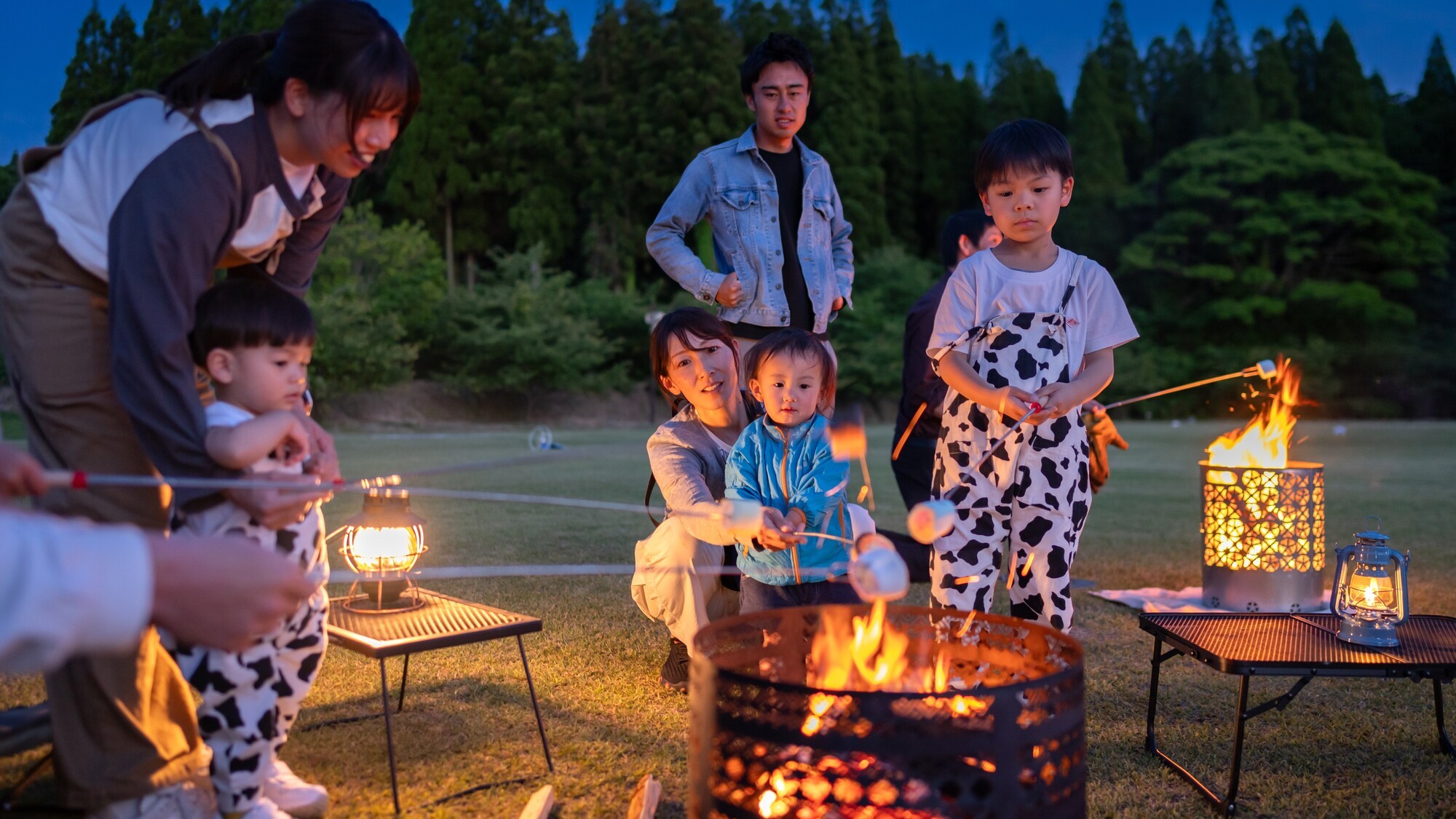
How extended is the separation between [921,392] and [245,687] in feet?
9.89

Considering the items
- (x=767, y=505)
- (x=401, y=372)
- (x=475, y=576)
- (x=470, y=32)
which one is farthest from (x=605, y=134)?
(x=767, y=505)

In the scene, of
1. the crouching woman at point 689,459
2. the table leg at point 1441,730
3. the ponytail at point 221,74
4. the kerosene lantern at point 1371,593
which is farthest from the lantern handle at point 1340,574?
the ponytail at point 221,74

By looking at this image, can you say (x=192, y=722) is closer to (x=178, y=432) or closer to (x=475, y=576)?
(x=178, y=432)

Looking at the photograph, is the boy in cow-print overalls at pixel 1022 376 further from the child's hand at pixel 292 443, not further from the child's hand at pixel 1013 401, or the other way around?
the child's hand at pixel 292 443

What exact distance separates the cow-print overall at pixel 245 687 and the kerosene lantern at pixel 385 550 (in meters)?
0.69

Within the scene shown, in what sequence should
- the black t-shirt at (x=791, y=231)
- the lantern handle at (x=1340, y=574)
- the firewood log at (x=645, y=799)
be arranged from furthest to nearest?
the black t-shirt at (x=791, y=231)
the lantern handle at (x=1340, y=574)
the firewood log at (x=645, y=799)

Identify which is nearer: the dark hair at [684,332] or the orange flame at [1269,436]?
the dark hair at [684,332]

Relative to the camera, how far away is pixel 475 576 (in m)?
4.31

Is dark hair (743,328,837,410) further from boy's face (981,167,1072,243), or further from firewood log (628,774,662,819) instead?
firewood log (628,774,662,819)

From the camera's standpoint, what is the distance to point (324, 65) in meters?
1.70

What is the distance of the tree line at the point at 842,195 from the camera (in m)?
21.1

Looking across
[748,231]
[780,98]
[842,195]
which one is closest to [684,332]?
[748,231]

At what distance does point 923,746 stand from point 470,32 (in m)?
28.0

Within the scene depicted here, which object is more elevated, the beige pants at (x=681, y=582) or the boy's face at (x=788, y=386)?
the boy's face at (x=788, y=386)
